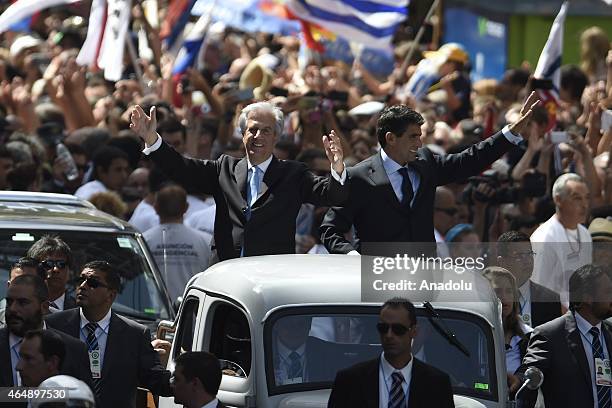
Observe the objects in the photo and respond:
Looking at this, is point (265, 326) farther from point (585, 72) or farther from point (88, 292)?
point (585, 72)

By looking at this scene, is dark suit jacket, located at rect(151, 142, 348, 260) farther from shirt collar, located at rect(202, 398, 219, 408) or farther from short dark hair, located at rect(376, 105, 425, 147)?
shirt collar, located at rect(202, 398, 219, 408)

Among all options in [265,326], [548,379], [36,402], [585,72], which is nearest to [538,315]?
[548,379]

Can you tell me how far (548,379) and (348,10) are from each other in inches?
373

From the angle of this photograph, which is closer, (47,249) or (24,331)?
(24,331)

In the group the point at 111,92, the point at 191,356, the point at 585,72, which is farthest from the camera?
the point at 111,92

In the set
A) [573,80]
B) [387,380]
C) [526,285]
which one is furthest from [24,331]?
[573,80]

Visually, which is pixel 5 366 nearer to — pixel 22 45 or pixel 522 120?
pixel 522 120

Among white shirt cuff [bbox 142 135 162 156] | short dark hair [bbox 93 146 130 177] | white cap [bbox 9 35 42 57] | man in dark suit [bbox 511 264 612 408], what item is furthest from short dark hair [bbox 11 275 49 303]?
white cap [bbox 9 35 42 57]

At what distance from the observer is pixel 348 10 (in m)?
18.2

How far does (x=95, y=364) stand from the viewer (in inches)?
361

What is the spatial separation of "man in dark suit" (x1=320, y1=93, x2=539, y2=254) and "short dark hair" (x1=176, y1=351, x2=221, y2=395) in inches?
91.8

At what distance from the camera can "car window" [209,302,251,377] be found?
28.0ft

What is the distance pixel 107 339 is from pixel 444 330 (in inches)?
77.4

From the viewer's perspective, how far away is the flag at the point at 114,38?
1727 cm
